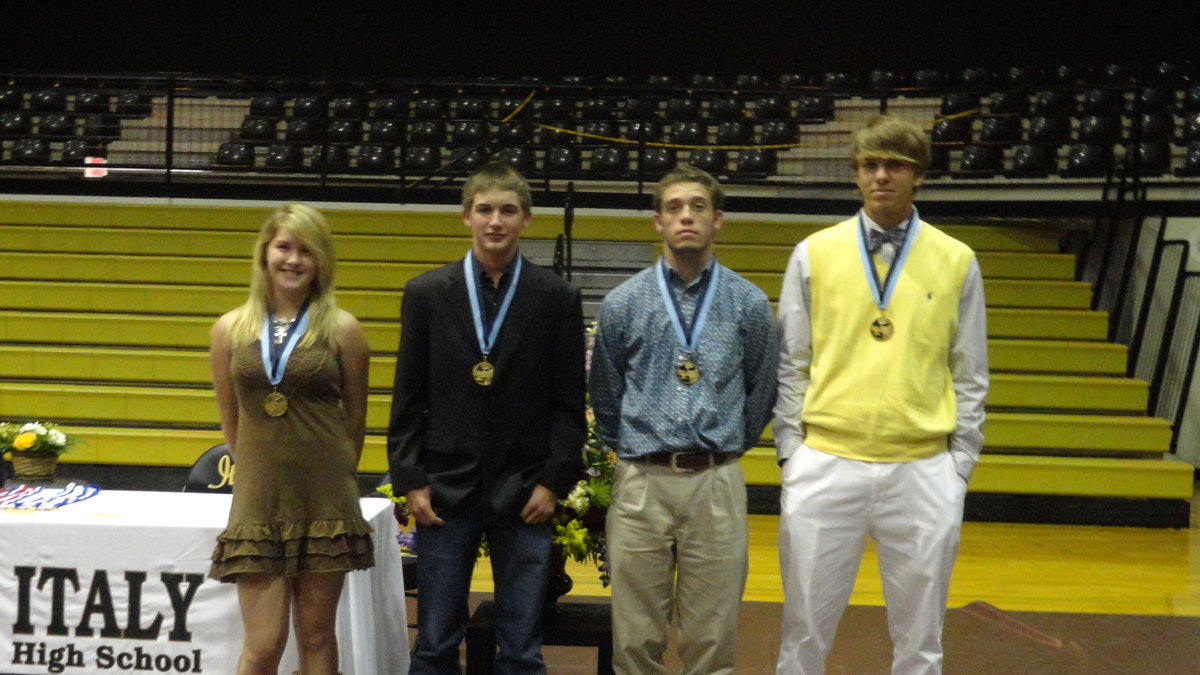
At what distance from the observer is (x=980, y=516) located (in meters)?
7.36

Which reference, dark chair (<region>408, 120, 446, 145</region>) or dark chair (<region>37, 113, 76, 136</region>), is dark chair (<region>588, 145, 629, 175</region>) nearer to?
dark chair (<region>408, 120, 446, 145</region>)

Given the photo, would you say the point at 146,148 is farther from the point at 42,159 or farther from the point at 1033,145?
the point at 1033,145

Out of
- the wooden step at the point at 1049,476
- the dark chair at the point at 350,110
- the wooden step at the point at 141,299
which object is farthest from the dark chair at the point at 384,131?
the wooden step at the point at 1049,476

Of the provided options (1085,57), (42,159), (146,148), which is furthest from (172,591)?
(1085,57)

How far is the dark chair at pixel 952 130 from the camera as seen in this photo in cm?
1022

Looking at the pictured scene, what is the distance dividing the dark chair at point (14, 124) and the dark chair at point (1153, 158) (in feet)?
34.0

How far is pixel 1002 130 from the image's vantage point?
10203 mm

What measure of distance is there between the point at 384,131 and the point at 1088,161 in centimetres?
653

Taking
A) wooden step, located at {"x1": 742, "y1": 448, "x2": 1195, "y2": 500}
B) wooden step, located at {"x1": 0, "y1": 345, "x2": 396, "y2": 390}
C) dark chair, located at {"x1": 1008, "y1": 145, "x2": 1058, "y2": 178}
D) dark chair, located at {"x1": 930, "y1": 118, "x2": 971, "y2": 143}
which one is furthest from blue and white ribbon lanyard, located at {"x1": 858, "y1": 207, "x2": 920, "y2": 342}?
dark chair, located at {"x1": 930, "y1": 118, "x2": 971, "y2": 143}

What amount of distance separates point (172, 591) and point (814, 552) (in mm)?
1882

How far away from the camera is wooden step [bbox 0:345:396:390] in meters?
8.12

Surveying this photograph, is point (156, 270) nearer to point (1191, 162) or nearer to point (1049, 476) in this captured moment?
point (1049, 476)

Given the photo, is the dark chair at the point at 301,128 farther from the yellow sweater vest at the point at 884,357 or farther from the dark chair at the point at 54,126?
the yellow sweater vest at the point at 884,357

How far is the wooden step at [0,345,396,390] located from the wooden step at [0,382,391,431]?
0.22 m
